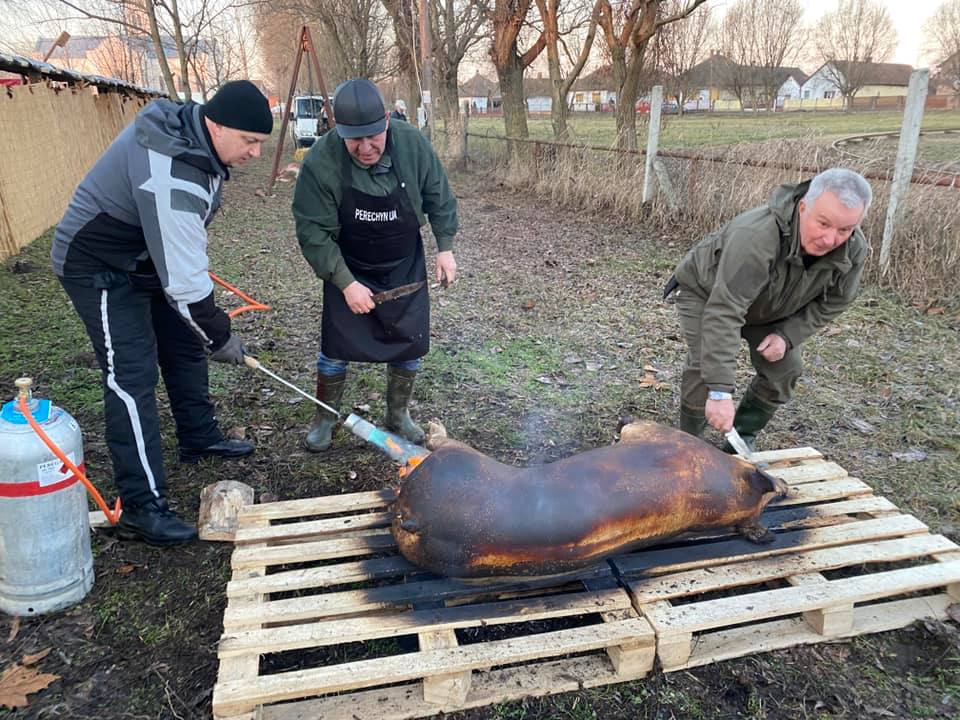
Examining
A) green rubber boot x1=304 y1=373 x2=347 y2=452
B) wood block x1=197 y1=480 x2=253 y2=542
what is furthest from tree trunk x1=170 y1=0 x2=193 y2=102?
wood block x1=197 y1=480 x2=253 y2=542

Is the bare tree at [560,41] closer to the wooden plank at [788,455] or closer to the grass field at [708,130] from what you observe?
the grass field at [708,130]

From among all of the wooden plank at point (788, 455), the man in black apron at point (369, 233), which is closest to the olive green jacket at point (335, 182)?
the man in black apron at point (369, 233)

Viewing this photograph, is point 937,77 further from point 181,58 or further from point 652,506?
point 652,506

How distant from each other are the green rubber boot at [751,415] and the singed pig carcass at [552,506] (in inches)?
41.4

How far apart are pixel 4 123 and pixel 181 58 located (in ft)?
26.6

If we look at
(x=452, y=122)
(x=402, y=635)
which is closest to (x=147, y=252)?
(x=402, y=635)

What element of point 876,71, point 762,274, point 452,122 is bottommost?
point 762,274

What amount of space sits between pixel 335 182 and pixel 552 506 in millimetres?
1825

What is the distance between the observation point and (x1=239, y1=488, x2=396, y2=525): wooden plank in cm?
273

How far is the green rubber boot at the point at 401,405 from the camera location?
365 cm

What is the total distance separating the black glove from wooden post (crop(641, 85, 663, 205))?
24.2 ft

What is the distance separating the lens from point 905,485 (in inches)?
131

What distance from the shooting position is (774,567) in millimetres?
2461

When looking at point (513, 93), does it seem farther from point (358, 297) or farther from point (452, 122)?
point (358, 297)
